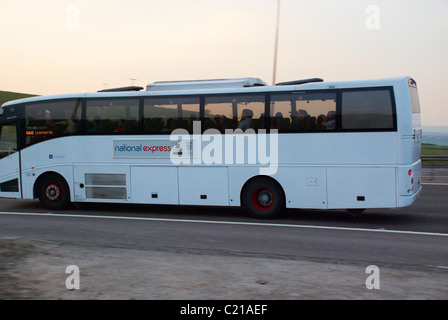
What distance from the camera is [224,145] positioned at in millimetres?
12203

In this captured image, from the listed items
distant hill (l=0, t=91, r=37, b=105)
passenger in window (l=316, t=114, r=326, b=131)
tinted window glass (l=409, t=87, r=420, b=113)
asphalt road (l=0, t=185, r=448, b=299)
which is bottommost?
asphalt road (l=0, t=185, r=448, b=299)

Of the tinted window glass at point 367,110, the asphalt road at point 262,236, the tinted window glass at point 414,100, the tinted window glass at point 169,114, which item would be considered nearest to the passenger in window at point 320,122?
the tinted window glass at point 367,110

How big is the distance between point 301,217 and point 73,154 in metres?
6.47

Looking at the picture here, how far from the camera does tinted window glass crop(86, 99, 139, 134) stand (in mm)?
13000

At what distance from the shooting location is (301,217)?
1236cm

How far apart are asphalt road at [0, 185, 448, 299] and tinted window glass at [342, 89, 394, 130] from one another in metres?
2.29

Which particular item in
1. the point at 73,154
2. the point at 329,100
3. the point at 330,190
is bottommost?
the point at 330,190

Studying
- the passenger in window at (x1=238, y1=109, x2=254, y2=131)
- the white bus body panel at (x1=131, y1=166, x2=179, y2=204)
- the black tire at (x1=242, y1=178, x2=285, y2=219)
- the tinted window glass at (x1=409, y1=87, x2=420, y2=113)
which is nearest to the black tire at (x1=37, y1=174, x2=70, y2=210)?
the white bus body panel at (x1=131, y1=166, x2=179, y2=204)

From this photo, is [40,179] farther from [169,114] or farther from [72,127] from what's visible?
[169,114]

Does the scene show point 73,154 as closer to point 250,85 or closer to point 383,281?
point 250,85

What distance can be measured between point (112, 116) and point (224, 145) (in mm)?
3266

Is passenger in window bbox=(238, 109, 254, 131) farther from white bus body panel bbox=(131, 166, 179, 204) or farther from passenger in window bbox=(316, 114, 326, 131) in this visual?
white bus body panel bbox=(131, 166, 179, 204)

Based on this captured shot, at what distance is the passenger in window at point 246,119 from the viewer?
12.0 meters
